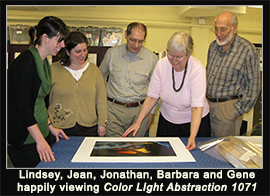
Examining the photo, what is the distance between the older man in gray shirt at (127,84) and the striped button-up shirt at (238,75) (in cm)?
62

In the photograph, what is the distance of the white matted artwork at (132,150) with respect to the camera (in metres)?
1.09

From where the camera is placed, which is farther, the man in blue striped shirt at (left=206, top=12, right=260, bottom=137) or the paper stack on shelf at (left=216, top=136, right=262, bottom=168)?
the man in blue striped shirt at (left=206, top=12, right=260, bottom=137)

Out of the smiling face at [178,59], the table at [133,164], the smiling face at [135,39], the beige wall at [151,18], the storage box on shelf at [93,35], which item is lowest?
the table at [133,164]

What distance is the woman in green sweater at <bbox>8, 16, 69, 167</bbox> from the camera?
112 centimetres

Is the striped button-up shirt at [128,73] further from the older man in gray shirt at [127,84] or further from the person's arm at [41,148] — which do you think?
the person's arm at [41,148]

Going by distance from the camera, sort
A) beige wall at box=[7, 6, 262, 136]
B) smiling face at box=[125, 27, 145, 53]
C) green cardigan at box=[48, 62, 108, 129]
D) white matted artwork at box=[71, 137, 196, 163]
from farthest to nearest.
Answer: beige wall at box=[7, 6, 262, 136] < smiling face at box=[125, 27, 145, 53] < green cardigan at box=[48, 62, 108, 129] < white matted artwork at box=[71, 137, 196, 163]

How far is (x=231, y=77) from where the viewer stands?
1.94 metres

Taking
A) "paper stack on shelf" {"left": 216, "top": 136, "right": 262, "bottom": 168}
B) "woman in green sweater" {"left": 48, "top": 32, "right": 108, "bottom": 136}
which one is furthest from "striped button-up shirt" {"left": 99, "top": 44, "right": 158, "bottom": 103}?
"paper stack on shelf" {"left": 216, "top": 136, "right": 262, "bottom": 168}

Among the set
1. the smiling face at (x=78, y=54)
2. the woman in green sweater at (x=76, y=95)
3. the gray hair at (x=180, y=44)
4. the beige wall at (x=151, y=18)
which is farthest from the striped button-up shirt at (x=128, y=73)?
the beige wall at (x=151, y=18)

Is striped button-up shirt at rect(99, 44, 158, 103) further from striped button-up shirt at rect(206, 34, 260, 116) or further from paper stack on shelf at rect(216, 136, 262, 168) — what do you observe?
paper stack on shelf at rect(216, 136, 262, 168)

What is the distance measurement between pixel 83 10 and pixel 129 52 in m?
2.81

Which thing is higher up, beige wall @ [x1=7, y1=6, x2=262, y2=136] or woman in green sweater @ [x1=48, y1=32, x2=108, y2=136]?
beige wall @ [x1=7, y1=6, x2=262, y2=136]

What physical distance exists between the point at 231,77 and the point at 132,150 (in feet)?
3.91

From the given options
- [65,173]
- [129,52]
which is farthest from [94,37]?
[65,173]
